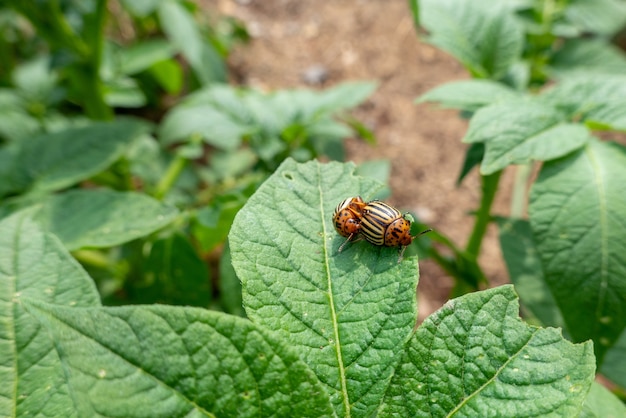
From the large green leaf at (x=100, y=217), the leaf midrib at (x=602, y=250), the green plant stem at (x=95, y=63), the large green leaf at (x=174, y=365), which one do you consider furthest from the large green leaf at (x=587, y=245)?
the green plant stem at (x=95, y=63)

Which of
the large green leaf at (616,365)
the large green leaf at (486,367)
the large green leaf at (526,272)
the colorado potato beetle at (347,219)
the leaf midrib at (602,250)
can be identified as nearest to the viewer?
the large green leaf at (486,367)

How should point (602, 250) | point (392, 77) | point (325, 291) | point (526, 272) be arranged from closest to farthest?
point (325, 291) → point (602, 250) → point (526, 272) → point (392, 77)

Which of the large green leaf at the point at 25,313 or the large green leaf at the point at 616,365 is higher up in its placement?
the large green leaf at the point at 616,365

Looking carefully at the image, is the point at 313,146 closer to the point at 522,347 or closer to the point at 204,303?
the point at 204,303

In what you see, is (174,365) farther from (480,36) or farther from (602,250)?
(480,36)

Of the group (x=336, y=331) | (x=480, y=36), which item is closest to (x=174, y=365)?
(x=336, y=331)

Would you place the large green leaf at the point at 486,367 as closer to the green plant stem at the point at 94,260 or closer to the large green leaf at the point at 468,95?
the large green leaf at the point at 468,95

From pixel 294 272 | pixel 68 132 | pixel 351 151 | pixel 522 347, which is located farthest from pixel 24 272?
pixel 351 151
